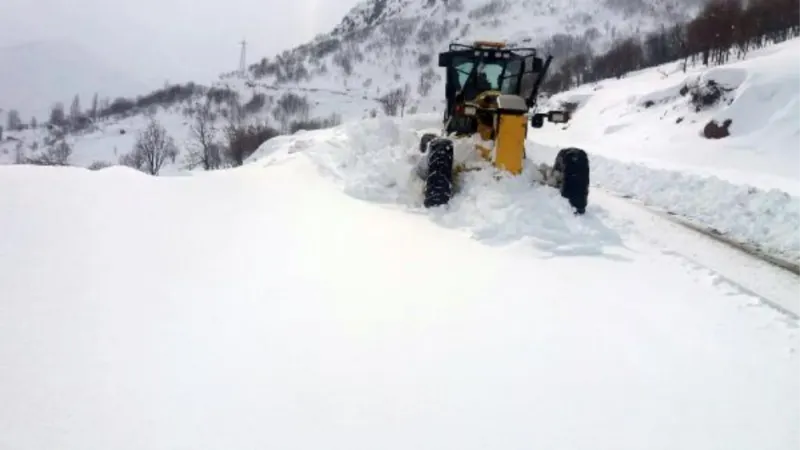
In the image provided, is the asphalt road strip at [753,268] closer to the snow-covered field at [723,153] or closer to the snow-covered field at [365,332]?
the snow-covered field at [365,332]

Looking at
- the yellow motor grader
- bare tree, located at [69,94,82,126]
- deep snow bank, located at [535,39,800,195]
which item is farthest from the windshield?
bare tree, located at [69,94,82,126]

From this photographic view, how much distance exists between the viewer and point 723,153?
569 inches

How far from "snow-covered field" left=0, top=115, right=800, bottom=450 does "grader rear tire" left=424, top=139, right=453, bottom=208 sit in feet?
3.35

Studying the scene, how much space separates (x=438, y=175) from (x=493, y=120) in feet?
6.06

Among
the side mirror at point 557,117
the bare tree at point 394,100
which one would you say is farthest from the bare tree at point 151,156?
the side mirror at point 557,117

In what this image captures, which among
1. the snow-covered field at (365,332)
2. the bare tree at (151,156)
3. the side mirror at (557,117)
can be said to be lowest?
the bare tree at (151,156)

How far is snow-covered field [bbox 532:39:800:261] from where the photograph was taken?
24.8 ft

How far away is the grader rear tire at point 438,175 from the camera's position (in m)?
7.32

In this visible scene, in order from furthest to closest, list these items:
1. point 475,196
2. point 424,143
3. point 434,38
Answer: point 434,38
point 424,143
point 475,196

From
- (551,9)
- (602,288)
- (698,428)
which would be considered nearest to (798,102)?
(602,288)

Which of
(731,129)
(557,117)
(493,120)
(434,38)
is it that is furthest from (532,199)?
(434,38)

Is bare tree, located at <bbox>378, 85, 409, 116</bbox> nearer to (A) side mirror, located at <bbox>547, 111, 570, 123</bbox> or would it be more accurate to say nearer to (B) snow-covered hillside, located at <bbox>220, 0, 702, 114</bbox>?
(B) snow-covered hillside, located at <bbox>220, 0, 702, 114</bbox>

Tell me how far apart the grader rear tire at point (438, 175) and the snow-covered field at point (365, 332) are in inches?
40.2

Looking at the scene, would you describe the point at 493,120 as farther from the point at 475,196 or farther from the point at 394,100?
the point at 394,100
